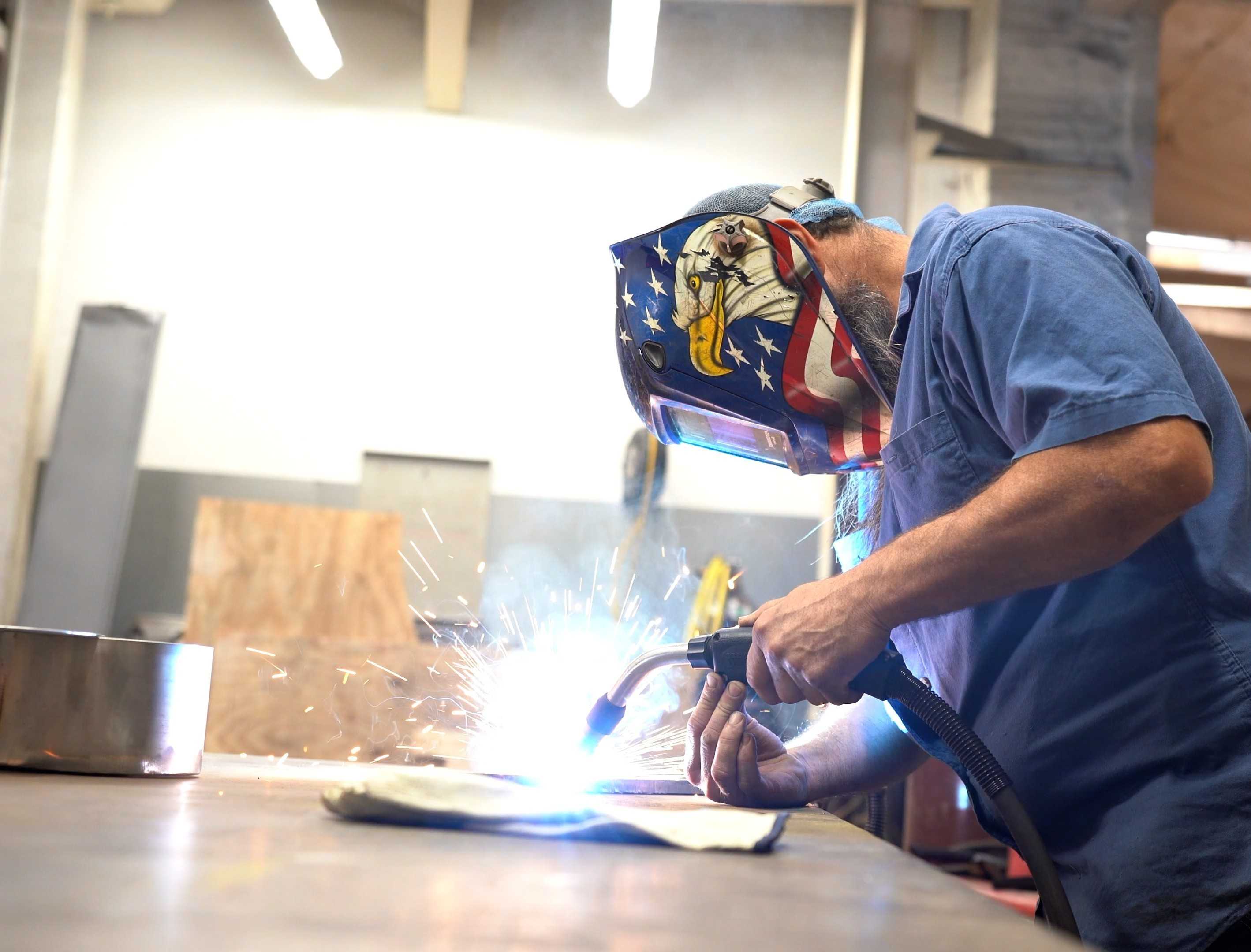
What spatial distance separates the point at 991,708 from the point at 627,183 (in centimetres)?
519

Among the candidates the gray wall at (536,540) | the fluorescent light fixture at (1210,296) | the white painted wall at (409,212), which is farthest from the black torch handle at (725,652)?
the fluorescent light fixture at (1210,296)

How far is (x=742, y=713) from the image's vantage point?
147 centimetres

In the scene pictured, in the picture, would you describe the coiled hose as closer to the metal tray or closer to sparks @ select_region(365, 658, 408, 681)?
the metal tray

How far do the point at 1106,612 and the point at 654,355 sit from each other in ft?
2.52

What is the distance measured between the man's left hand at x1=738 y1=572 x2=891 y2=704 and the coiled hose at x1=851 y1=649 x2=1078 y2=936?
0.14ft

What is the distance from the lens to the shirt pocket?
1.28 metres

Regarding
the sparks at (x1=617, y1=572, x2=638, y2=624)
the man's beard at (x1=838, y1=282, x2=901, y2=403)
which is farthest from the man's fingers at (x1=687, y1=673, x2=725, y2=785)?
the sparks at (x1=617, y1=572, x2=638, y2=624)

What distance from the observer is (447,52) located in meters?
5.63

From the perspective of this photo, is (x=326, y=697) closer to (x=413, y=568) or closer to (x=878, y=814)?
(x=413, y=568)

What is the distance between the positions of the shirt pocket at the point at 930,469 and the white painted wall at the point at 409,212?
4.47 metres

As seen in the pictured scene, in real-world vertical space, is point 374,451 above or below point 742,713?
above

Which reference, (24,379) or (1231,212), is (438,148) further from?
(1231,212)

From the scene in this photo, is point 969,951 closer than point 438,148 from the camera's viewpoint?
Yes

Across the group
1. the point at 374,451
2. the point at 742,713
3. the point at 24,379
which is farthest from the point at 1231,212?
the point at 24,379
